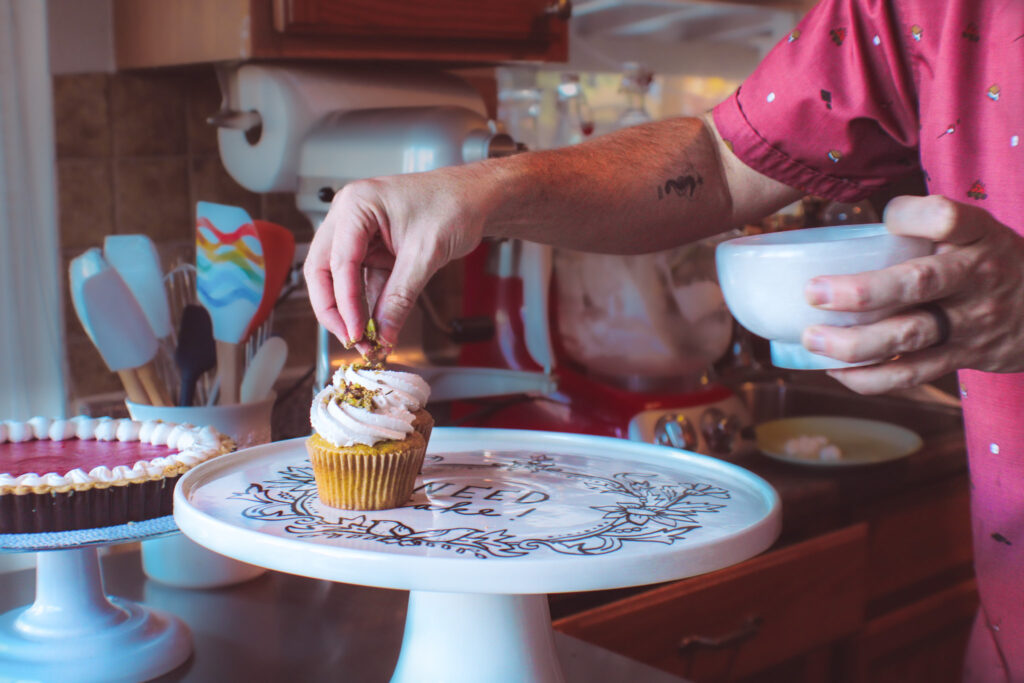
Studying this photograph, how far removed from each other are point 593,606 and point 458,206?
0.62 metres

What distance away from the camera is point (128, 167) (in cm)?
155

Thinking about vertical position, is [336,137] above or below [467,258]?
above

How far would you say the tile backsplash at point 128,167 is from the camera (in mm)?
1491

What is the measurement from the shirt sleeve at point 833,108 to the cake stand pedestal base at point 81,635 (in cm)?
72

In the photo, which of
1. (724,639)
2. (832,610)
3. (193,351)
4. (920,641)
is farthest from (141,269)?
(920,641)

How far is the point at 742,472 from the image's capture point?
0.80 metres

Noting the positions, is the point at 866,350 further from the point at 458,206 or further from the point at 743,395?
the point at 743,395

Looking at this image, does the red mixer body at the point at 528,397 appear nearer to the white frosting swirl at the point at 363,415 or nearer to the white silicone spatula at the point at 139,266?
the white silicone spatula at the point at 139,266

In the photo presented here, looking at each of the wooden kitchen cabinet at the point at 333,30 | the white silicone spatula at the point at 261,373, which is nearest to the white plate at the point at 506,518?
the white silicone spatula at the point at 261,373

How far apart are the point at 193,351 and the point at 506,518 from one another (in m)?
0.55

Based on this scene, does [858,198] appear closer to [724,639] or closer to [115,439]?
[724,639]

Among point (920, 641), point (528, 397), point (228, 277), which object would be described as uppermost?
point (228, 277)

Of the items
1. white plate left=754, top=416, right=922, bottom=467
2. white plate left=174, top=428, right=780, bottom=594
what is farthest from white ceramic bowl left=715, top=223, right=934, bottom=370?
white plate left=754, top=416, right=922, bottom=467

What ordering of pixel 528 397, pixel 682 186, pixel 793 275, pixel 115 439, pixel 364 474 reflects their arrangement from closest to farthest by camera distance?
pixel 793 275 → pixel 364 474 → pixel 115 439 → pixel 682 186 → pixel 528 397
